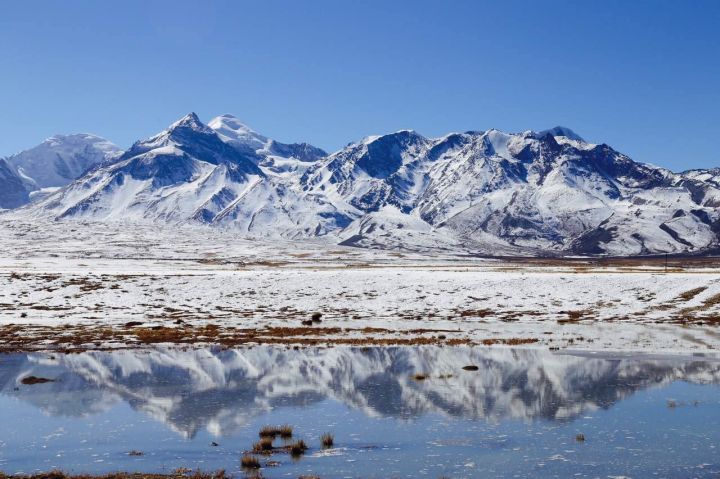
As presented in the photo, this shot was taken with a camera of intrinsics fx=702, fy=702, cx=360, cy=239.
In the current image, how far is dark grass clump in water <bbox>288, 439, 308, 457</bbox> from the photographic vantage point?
24.0m

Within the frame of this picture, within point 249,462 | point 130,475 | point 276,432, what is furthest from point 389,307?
point 130,475

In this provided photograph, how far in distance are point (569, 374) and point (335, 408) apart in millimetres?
14697

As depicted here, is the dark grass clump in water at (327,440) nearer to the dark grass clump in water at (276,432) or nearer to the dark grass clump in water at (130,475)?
the dark grass clump in water at (276,432)

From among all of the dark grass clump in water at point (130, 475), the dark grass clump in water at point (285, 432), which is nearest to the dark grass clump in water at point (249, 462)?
the dark grass clump in water at point (130, 475)

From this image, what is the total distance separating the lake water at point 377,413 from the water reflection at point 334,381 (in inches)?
5.4

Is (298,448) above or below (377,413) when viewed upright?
Answer: above

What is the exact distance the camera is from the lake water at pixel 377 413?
2272 centimetres

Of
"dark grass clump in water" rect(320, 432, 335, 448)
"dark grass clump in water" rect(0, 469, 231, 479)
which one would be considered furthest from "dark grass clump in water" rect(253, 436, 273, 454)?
"dark grass clump in water" rect(0, 469, 231, 479)

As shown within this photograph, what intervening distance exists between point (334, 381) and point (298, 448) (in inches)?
546

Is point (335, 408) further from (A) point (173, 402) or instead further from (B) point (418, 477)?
(B) point (418, 477)

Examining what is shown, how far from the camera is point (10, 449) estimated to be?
24812 mm

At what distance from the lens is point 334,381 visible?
3828 cm

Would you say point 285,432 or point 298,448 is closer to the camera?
point 298,448

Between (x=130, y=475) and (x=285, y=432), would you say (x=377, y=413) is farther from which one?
(x=130, y=475)
